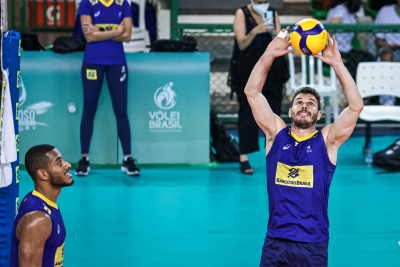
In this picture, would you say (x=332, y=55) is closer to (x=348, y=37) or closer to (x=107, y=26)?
(x=107, y=26)

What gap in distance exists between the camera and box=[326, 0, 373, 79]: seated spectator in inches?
318

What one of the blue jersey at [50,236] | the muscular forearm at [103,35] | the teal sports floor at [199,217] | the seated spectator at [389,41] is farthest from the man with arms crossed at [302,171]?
the seated spectator at [389,41]

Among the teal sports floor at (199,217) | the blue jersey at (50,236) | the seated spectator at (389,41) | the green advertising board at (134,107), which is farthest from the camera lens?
the seated spectator at (389,41)

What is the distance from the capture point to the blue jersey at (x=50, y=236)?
7.02 feet

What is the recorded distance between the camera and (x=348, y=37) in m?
8.30

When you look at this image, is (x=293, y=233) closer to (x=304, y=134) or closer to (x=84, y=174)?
(x=304, y=134)

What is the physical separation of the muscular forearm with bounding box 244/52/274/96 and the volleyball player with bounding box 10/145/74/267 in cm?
110

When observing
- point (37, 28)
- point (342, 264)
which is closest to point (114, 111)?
point (342, 264)

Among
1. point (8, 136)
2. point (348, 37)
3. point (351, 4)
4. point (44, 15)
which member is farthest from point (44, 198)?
point (44, 15)

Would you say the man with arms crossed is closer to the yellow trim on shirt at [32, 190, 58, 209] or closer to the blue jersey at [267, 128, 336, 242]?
the blue jersey at [267, 128, 336, 242]

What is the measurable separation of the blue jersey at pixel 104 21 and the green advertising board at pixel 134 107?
59 cm

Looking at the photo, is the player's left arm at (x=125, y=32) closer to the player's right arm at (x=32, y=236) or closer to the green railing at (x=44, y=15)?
the player's right arm at (x=32, y=236)

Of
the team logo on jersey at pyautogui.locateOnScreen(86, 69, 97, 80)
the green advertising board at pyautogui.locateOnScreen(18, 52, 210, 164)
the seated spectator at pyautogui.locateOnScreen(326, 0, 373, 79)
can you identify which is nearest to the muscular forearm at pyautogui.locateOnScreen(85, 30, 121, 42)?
the team logo on jersey at pyautogui.locateOnScreen(86, 69, 97, 80)

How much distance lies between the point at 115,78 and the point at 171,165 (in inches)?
53.2
